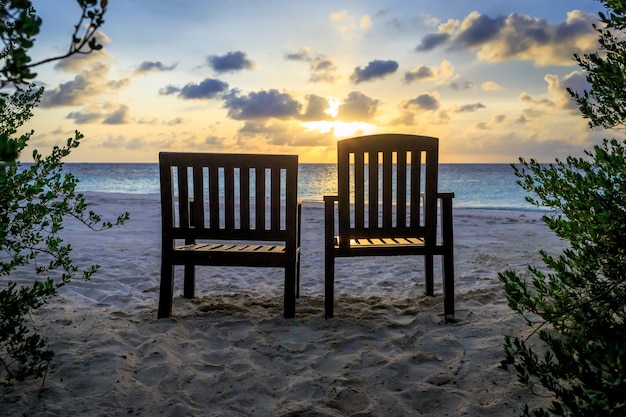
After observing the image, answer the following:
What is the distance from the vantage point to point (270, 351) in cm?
308

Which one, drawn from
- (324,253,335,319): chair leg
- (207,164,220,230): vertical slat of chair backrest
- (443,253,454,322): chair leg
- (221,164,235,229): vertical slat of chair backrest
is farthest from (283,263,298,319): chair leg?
(443,253,454,322): chair leg

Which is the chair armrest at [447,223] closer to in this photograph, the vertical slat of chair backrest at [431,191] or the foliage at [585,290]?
the vertical slat of chair backrest at [431,191]

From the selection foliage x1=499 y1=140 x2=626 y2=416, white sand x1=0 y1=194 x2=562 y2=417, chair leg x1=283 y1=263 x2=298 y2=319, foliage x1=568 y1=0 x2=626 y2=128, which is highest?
foliage x1=568 y1=0 x2=626 y2=128

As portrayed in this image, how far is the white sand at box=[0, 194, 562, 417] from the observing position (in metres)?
2.39

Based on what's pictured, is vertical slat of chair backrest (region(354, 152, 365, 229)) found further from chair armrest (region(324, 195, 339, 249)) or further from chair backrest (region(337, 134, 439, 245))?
chair armrest (region(324, 195, 339, 249))

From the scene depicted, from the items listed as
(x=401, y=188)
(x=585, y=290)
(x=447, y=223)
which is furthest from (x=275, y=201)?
(x=585, y=290)

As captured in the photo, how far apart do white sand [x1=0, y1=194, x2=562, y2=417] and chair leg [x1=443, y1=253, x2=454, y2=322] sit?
0.29 ft

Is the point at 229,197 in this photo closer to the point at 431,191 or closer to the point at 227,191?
the point at 227,191

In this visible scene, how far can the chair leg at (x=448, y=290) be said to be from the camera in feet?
12.0

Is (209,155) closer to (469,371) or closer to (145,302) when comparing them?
(145,302)

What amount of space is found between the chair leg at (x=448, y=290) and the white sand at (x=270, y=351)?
9 centimetres

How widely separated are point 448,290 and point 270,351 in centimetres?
155

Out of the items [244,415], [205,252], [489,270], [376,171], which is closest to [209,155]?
[205,252]

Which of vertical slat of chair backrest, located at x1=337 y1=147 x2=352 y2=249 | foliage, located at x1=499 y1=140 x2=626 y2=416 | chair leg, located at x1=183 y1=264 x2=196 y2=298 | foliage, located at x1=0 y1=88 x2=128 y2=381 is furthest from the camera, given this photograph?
chair leg, located at x1=183 y1=264 x2=196 y2=298
